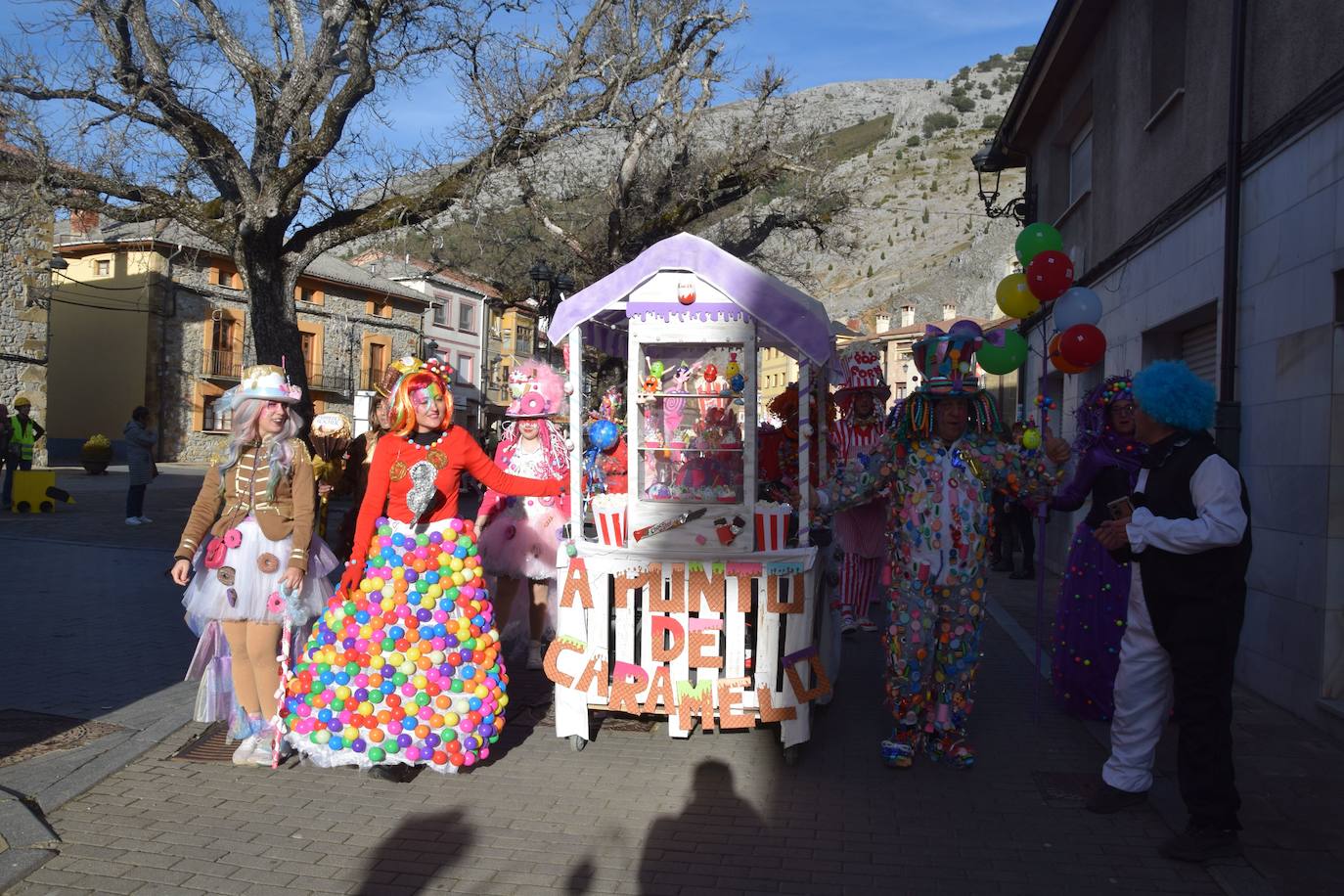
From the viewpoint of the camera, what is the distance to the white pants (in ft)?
13.6

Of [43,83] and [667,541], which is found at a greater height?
[43,83]

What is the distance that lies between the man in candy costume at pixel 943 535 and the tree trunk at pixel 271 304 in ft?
28.2

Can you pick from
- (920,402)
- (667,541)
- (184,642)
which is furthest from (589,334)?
(184,642)

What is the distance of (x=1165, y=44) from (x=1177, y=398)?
651 cm

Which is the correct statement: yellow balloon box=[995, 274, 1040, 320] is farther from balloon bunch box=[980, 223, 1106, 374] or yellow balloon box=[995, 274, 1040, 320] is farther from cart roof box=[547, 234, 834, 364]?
cart roof box=[547, 234, 834, 364]

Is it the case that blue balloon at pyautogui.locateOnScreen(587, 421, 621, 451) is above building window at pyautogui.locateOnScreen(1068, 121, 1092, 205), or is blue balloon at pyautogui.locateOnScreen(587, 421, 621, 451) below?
below

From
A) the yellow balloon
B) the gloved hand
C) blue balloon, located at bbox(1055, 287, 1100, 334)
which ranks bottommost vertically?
the gloved hand

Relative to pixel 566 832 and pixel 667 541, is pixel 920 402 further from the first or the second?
pixel 566 832

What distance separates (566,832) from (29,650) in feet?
16.0

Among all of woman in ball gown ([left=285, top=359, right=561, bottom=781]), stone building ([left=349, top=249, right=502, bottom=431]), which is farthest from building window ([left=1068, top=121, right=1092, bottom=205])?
stone building ([left=349, top=249, right=502, bottom=431])

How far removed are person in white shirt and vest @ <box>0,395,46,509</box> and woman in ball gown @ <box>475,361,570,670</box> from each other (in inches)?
503

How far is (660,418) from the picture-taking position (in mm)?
5602

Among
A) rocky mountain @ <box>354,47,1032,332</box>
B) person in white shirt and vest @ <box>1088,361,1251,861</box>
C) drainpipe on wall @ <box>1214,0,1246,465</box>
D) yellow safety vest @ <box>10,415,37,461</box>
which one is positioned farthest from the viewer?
rocky mountain @ <box>354,47,1032,332</box>

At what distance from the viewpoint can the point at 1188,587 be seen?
393 centimetres
